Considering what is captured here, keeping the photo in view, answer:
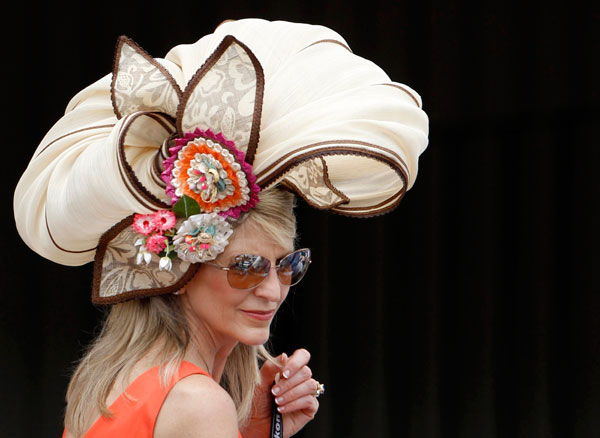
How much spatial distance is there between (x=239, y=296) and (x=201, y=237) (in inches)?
5.2

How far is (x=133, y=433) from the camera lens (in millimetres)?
1312

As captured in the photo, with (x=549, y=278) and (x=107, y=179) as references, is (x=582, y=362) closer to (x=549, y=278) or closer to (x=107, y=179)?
(x=549, y=278)

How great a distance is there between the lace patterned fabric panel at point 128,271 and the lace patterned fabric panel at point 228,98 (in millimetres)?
240

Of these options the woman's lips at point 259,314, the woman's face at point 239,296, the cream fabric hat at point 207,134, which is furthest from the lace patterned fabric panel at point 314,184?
the woman's lips at point 259,314

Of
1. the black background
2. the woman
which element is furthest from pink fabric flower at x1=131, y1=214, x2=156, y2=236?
the black background

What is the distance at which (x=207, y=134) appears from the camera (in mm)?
1358

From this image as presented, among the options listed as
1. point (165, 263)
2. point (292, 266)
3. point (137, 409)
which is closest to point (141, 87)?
point (165, 263)

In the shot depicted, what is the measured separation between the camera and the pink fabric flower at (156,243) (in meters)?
1.37

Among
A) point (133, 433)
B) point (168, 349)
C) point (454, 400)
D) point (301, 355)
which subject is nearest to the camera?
point (133, 433)

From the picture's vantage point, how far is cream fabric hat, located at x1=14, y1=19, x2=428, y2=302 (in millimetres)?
1354

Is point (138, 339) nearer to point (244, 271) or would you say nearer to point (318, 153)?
point (244, 271)

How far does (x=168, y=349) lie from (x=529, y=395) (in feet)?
6.77

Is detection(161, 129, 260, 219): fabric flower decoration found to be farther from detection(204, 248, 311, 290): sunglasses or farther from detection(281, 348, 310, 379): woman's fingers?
detection(281, 348, 310, 379): woman's fingers

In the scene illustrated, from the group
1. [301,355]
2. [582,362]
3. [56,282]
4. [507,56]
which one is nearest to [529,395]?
[582,362]
